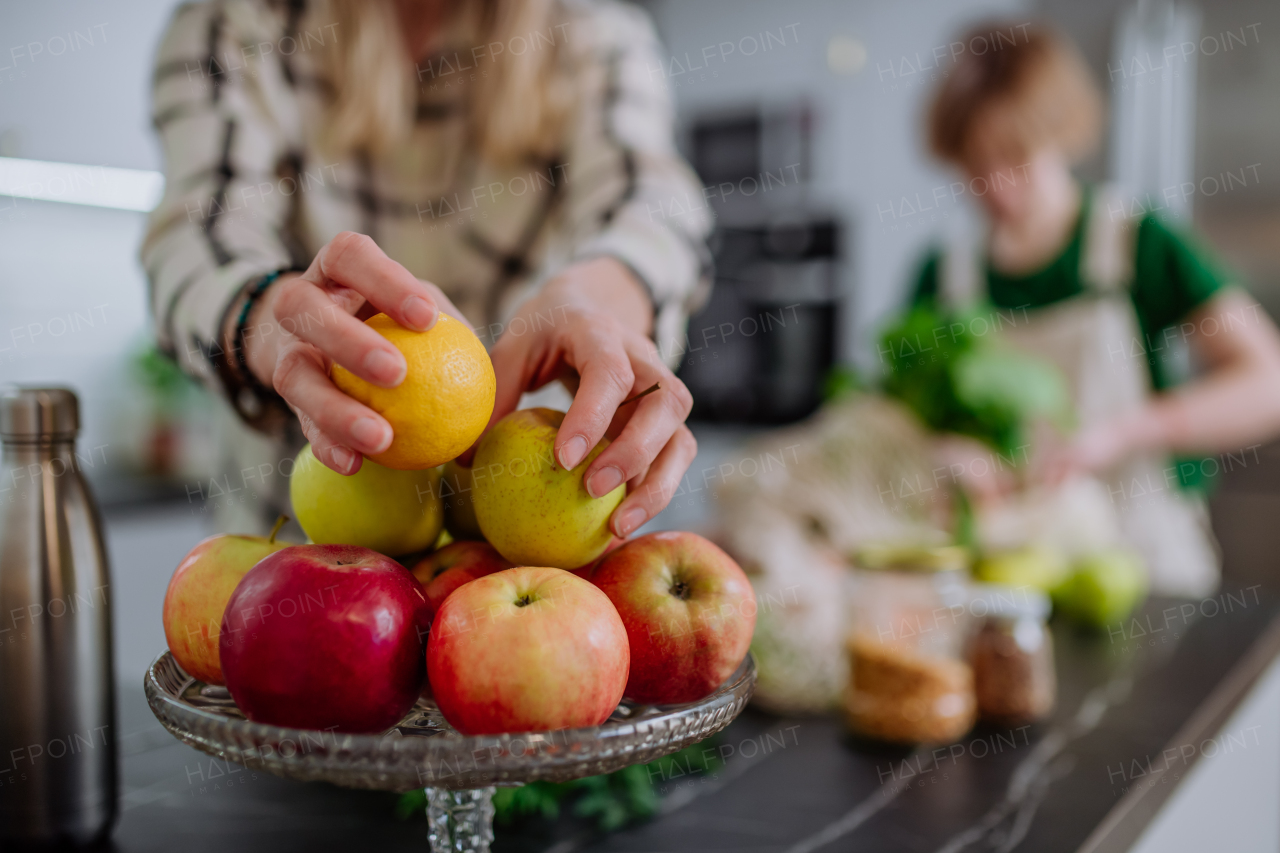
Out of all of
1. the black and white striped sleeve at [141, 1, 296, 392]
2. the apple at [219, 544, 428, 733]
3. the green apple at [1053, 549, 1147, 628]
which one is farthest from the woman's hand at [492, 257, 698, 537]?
the green apple at [1053, 549, 1147, 628]

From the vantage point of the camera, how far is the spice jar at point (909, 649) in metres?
0.91

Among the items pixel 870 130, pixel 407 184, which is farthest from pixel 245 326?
pixel 870 130

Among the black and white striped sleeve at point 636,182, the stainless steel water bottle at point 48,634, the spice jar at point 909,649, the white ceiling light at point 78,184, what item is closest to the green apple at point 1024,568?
the spice jar at point 909,649

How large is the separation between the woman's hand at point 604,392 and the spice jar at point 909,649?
478 mm

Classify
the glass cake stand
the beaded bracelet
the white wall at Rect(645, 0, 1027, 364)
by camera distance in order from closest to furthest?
the glass cake stand, the beaded bracelet, the white wall at Rect(645, 0, 1027, 364)

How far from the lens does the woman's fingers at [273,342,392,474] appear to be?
431 millimetres

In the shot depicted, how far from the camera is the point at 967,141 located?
1851 millimetres

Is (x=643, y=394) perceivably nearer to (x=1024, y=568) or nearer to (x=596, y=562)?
(x=596, y=562)

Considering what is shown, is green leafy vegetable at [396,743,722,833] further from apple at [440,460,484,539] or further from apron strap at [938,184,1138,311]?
apron strap at [938,184,1138,311]

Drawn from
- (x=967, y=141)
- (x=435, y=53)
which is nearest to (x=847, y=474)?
(x=435, y=53)

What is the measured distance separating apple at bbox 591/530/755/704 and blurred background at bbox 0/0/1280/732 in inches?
31.6

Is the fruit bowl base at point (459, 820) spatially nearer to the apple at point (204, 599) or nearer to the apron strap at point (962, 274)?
the apple at point (204, 599)

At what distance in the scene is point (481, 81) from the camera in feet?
3.67

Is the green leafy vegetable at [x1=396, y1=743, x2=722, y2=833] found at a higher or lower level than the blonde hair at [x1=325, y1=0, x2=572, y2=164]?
lower
